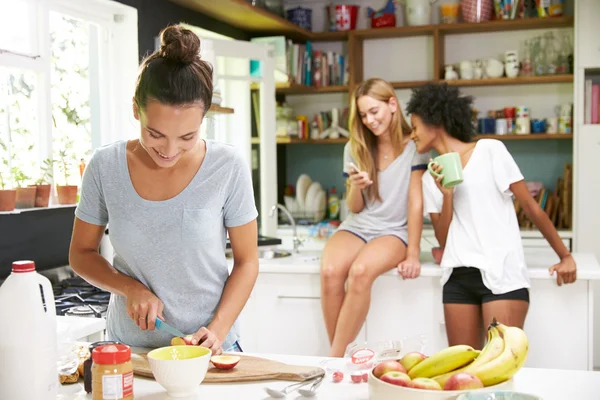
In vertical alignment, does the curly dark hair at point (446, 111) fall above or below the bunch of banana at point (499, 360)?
above

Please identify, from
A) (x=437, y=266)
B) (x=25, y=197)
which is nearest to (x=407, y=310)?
(x=437, y=266)

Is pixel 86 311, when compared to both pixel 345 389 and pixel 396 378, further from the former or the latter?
pixel 396 378

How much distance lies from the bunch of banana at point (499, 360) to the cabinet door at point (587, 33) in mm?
3699

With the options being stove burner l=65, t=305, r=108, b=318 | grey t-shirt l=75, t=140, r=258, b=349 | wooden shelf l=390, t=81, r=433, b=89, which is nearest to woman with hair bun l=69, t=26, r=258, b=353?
grey t-shirt l=75, t=140, r=258, b=349

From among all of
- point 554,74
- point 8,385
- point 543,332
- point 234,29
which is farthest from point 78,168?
point 554,74

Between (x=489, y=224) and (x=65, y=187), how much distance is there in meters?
1.93

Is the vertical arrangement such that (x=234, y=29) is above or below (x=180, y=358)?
above

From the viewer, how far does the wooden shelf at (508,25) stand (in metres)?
5.00

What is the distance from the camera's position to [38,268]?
3246 mm

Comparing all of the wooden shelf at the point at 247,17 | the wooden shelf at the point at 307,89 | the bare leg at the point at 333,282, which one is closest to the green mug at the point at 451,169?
the bare leg at the point at 333,282

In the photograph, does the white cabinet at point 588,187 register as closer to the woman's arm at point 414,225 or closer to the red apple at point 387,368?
the woman's arm at point 414,225

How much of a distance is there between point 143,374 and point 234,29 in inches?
154

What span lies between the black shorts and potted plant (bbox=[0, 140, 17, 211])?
1818 millimetres

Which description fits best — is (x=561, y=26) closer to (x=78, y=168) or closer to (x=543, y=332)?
(x=543, y=332)
